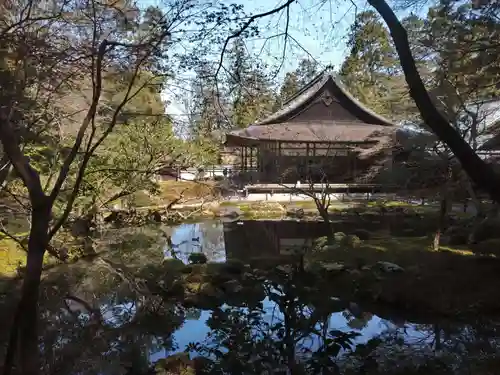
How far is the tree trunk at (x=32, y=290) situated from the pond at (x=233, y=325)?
102cm

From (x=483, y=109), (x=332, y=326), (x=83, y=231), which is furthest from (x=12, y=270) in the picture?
(x=483, y=109)

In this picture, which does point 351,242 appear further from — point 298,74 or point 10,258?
point 10,258

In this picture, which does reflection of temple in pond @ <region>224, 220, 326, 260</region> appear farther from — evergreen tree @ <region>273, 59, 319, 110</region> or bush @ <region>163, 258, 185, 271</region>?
evergreen tree @ <region>273, 59, 319, 110</region>

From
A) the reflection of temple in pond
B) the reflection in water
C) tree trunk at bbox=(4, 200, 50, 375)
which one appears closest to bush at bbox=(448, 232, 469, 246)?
the reflection of temple in pond

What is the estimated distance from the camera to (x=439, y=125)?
2.33 m

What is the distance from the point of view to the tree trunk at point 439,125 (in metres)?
2.24

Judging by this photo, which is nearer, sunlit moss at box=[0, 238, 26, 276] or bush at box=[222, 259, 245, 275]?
sunlit moss at box=[0, 238, 26, 276]

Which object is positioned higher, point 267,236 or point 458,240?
point 458,240

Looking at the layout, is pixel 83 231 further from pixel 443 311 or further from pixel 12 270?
pixel 443 311

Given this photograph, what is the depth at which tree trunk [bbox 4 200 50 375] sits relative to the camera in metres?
1.87

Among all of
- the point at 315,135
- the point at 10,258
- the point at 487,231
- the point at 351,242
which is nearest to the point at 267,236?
the point at 351,242

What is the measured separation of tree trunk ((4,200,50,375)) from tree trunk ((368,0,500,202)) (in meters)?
1.91

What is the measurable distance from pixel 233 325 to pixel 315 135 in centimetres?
1434

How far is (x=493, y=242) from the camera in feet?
24.8
